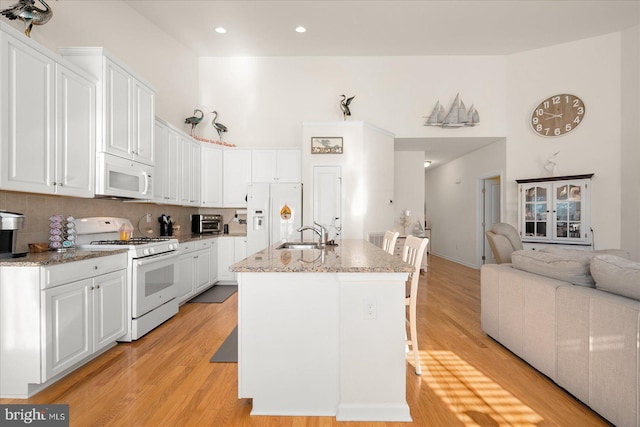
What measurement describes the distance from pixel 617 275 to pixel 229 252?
15.1 feet

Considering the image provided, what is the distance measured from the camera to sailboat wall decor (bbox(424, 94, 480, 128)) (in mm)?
5562

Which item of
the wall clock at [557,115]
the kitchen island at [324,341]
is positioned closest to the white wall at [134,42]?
the kitchen island at [324,341]

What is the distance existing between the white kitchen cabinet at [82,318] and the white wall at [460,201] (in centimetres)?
621

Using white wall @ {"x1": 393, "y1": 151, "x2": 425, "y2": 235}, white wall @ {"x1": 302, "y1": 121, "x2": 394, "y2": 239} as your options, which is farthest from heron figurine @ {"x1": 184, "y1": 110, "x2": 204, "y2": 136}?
white wall @ {"x1": 393, "y1": 151, "x2": 425, "y2": 235}

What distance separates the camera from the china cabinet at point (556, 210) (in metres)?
4.77

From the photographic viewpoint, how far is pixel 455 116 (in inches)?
219

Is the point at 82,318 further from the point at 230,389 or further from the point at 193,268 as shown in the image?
the point at 193,268

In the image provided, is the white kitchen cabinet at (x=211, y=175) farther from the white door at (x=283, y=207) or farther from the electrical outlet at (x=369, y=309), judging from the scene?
the electrical outlet at (x=369, y=309)

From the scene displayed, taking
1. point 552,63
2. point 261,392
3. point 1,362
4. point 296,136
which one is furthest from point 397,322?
point 552,63

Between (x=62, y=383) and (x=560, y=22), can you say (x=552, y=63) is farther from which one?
(x=62, y=383)

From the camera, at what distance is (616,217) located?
478 cm

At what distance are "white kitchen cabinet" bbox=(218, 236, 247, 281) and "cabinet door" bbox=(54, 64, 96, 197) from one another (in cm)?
250

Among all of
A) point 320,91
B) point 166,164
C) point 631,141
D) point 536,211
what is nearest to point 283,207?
point 166,164

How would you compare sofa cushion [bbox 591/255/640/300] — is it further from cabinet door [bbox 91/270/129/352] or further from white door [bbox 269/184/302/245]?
white door [bbox 269/184/302/245]
